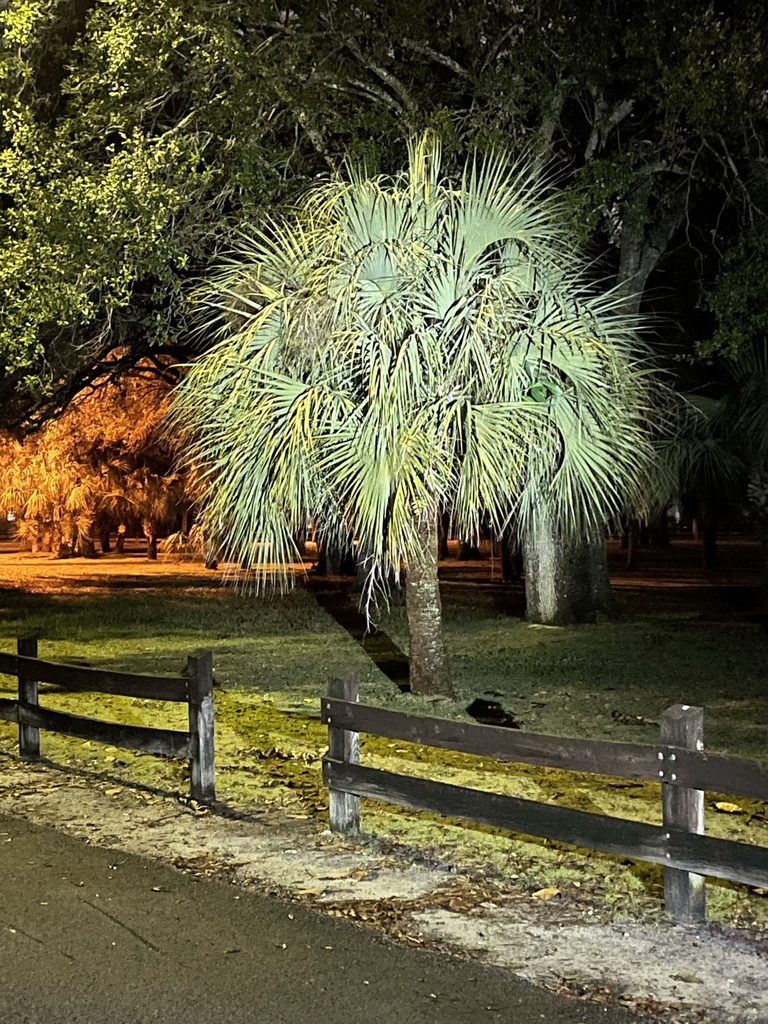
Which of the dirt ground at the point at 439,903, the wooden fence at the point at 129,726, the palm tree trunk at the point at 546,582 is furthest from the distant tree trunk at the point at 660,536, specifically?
the dirt ground at the point at 439,903

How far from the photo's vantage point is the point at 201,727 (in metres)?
9.39

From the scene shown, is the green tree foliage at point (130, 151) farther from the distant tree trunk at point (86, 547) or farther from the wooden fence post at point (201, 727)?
the distant tree trunk at point (86, 547)

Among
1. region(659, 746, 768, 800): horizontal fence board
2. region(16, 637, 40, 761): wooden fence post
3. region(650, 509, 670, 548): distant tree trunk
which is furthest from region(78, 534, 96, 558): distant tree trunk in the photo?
region(659, 746, 768, 800): horizontal fence board

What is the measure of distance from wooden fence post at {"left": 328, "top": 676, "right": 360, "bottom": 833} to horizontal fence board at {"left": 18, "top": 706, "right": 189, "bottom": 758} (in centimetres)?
155

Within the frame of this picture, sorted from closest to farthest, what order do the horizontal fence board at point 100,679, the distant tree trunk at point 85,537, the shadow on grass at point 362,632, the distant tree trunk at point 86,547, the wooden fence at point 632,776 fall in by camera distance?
the wooden fence at point 632,776
the horizontal fence board at point 100,679
the shadow on grass at point 362,632
the distant tree trunk at point 85,537
the distant tree trunk at point 86,547

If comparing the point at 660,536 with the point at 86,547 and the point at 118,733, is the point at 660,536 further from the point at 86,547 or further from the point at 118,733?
the point at 118,733

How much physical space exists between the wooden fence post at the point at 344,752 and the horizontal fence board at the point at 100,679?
1553mm

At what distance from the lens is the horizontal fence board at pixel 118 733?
963 cm

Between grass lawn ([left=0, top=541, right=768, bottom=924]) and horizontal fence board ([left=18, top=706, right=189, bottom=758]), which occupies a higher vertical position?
horizontal fence board ([left=18, top=706, right=189, bottom=758])

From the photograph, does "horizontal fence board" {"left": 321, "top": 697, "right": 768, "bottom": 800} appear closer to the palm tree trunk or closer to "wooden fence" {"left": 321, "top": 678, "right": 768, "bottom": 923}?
"wooden fence" {"left": 321, "top": 678, "right": 768, "bottom": 923}

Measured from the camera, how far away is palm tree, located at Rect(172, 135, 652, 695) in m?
11.7

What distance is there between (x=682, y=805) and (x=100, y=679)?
17.2ft

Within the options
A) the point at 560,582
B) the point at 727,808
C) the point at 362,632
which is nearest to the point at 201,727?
the point at 727,808

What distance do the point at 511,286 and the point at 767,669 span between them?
305 inches
